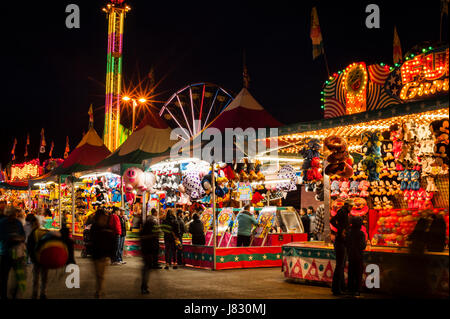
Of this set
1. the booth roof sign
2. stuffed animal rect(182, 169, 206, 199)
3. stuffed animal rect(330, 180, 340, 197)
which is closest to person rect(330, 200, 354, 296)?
stuffed animal rect(330, 180, 340, 197)

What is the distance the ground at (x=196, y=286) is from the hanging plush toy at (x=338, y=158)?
236 cm

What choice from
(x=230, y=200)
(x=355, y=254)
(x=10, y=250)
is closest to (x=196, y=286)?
(x=355, y=254)

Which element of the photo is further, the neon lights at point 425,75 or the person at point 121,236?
the person at point 121,236

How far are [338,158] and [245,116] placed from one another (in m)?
4.30

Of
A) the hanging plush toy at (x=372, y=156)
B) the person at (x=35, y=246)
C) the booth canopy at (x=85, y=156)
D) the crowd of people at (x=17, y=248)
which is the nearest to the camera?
the crowd of people at (x=17, y=248)

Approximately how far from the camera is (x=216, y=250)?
13.9m

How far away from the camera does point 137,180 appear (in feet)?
53.6

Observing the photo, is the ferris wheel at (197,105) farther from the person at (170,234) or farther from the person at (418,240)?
the person at (418,240)

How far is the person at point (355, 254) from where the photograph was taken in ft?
30.4

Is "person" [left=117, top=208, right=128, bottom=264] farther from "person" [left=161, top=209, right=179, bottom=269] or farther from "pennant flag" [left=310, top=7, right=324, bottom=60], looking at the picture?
"pennant flag" [left=310, top=7, right=324, bottom=60]

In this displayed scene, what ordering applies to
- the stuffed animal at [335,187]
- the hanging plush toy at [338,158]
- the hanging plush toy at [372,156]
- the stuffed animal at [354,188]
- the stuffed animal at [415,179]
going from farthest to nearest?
the stuffed animal at [335,187] → the stuffed animal at [354,188] → the hanging plush toy at [338,158] → the hanging plush toy at [372,156] → the stuffed animal at [415,179]

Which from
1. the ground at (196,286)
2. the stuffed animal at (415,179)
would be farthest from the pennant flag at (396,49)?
the stuffed animal at (415,179)

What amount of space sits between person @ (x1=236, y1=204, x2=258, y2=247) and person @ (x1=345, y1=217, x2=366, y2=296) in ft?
16.3

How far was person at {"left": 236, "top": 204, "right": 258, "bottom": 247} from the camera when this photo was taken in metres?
14.2
